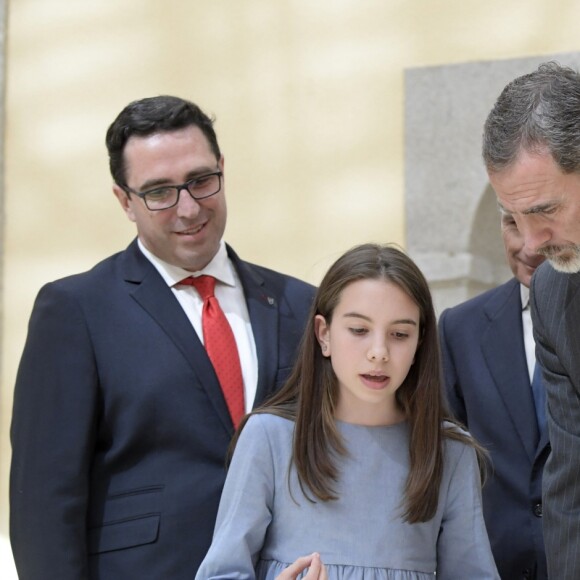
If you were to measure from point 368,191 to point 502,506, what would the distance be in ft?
6.04

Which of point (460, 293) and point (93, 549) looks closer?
point (93, 549)

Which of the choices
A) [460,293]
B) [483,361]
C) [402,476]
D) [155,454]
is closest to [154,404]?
[155,454]

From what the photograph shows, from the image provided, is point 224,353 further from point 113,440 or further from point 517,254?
point 517,254

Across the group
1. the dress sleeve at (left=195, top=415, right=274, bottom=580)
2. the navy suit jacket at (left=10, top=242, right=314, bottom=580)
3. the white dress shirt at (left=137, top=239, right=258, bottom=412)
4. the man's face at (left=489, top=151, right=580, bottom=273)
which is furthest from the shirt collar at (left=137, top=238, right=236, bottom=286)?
the man's face at (left=489, top=151, right=580, bottom=273)

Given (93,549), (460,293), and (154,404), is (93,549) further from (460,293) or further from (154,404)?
(460,293)

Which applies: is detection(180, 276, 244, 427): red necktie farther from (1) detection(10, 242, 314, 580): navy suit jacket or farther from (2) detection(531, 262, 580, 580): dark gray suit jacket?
(2) detection(531, 262, 580, 580): dark gray suit jacket

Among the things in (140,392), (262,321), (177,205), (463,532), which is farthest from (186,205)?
(463,532)

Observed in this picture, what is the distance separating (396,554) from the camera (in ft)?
8.50

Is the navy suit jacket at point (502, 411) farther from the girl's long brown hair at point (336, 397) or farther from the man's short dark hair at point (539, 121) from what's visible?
the man's short dark hair at point (539, 121)

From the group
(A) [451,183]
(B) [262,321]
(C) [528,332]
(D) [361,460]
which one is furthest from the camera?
(A) [451,183]

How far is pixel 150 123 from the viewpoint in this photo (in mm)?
3186

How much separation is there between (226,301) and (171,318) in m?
0.20

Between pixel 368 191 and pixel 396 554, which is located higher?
pixel 368 191

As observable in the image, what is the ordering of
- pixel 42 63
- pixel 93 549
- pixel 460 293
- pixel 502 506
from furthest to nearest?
pixel 42 63
pixel 460 293
pixel 502 506
pixel 93 549
